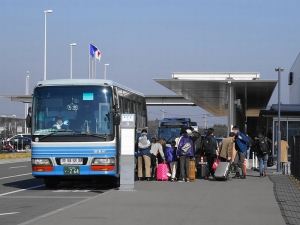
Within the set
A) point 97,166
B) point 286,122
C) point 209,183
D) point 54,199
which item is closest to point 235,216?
point 54,199

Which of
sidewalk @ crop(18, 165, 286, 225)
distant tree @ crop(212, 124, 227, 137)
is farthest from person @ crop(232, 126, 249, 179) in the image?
distant tree @ crop(212, 124, 227, 137)

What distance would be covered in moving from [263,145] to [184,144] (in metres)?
4.16

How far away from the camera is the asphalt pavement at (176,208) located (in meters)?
12.2

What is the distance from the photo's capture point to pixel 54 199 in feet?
57.3

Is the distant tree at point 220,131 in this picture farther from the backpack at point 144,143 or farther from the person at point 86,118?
the person at point 86,118

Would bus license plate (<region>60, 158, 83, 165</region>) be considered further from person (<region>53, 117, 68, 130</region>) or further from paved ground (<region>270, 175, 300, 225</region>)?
paved ground (<region>270, 175, 300, 225</region>)

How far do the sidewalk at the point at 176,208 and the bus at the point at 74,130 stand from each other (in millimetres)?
1413

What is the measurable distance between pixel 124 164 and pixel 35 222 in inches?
303

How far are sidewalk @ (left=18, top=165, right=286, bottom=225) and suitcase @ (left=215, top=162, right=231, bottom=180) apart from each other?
251 centimetres

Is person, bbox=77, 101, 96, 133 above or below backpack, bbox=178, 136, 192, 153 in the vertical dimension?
above

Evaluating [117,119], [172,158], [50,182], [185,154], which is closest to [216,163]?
[172,158]

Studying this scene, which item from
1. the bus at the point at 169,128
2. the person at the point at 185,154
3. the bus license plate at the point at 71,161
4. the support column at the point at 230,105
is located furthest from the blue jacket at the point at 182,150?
the bus at the point at 169,128

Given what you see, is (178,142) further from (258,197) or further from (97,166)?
(258,197)

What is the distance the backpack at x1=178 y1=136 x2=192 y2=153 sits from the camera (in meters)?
23.0
